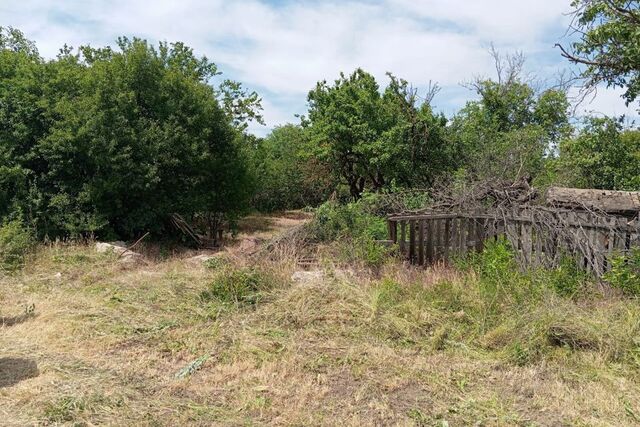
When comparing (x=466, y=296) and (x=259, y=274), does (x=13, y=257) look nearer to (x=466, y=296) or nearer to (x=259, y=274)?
(x=259, y=274)

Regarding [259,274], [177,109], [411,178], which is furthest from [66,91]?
[411,178]

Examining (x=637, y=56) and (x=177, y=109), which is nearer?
(x=637, y=56)

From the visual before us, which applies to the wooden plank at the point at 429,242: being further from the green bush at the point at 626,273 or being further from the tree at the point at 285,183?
the tree at the point at 285,183

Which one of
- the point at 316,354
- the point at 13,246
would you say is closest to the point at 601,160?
the point at 316,354

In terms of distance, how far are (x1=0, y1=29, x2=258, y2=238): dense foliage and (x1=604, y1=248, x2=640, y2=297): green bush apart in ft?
31.8

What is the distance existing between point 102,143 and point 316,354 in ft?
28.9

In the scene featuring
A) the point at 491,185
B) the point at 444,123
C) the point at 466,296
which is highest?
the point at 444,123

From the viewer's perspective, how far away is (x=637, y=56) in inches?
354

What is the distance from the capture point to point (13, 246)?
33.8 ft

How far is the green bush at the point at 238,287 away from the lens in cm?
698

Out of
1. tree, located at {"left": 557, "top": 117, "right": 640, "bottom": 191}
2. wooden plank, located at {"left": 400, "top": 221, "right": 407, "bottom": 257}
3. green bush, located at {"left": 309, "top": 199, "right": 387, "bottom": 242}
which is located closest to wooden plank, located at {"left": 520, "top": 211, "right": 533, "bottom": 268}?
wooden plank, located at {"left": 400, "top": 221, "right": 407, "bottom": 257}

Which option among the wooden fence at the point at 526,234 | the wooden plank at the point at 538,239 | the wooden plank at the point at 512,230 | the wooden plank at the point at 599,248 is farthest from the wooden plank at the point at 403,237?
the wooden plank at the point at 599,248

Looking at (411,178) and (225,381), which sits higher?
(411,178)

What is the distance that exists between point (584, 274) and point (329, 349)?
3.61 m
